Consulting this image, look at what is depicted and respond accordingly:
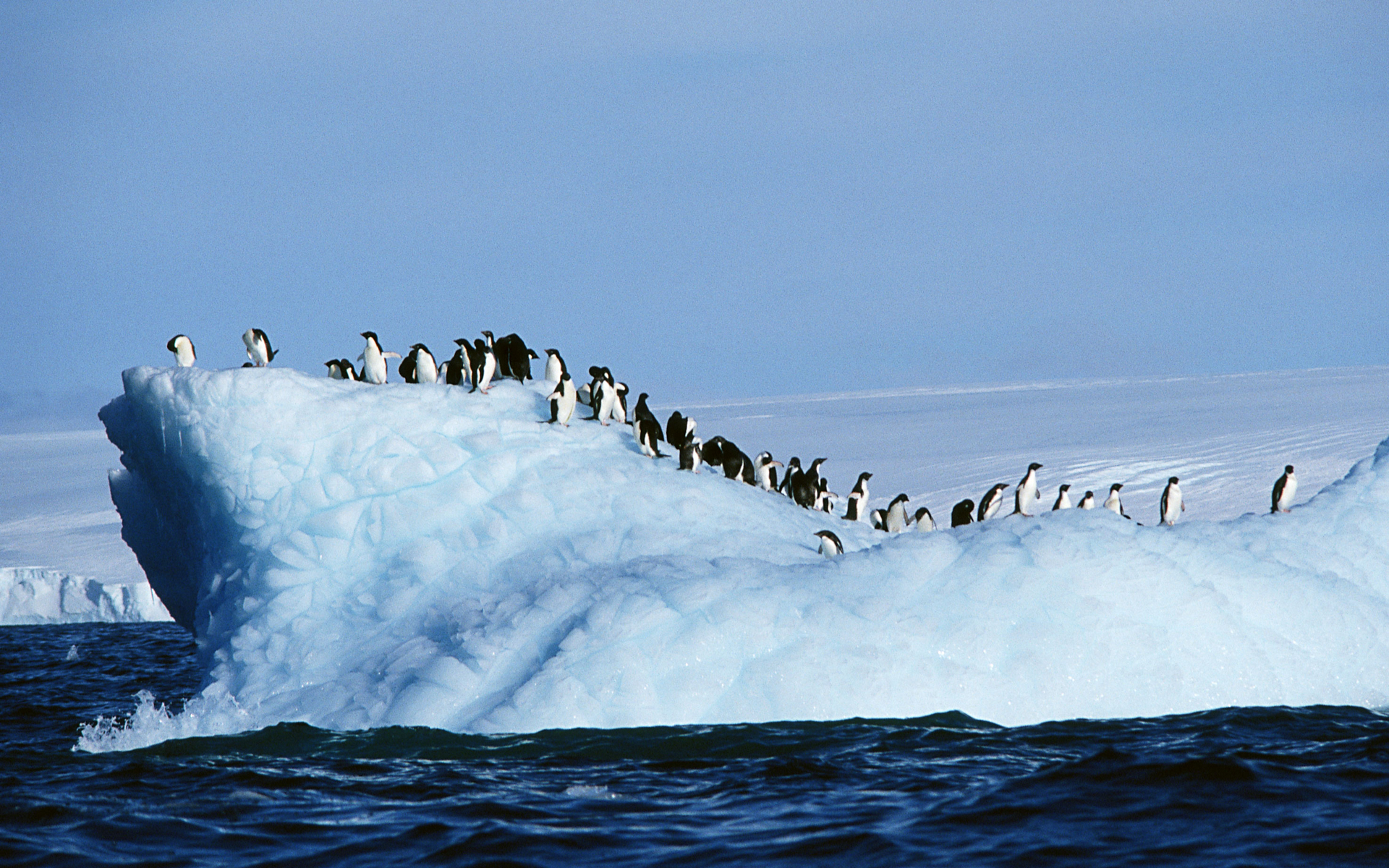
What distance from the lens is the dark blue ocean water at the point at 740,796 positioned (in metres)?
6.25

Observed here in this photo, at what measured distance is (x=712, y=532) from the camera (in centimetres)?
1116

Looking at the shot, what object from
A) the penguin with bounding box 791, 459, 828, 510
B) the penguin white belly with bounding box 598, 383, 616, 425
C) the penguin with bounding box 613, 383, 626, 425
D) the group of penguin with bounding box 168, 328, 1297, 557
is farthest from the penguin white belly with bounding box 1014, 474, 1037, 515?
the penguin white belly with bounding box 598, 383, 616, 425

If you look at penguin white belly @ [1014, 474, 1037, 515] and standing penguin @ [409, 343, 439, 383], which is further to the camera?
penguin white belly @ [1014, 474, 1037, 515]

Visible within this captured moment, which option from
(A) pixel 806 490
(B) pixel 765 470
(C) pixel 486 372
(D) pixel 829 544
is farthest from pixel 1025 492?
(C) pixel 486 372

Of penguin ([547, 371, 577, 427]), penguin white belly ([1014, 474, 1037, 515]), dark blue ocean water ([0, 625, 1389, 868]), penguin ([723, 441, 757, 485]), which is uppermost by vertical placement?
penguin ([547, 371, 577, 427])

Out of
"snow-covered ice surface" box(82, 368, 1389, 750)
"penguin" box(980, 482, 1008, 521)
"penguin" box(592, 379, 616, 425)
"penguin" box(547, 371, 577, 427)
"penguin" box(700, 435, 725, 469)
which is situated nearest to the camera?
"snow-covered ice surface" box(82, 368, 1389, 750)

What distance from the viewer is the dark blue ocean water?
625cm

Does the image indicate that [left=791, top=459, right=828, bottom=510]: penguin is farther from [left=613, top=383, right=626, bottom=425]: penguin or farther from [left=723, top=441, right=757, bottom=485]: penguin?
[left=613, top=383, right=626, bottom=425]: penguin

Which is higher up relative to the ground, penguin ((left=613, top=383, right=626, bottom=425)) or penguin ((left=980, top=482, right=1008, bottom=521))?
penguin ((left=613, top=383, right=626, bottom=425))

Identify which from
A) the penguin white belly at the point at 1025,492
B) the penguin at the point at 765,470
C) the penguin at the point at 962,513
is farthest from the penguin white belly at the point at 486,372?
the penguin white belly at the point at 1025,492

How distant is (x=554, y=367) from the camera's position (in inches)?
563

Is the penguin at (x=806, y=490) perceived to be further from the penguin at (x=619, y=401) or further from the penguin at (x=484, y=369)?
the penguin at (x=484, y=369)

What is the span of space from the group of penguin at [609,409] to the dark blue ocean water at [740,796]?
3985 millimetres

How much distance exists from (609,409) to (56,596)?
1412 centimetres
